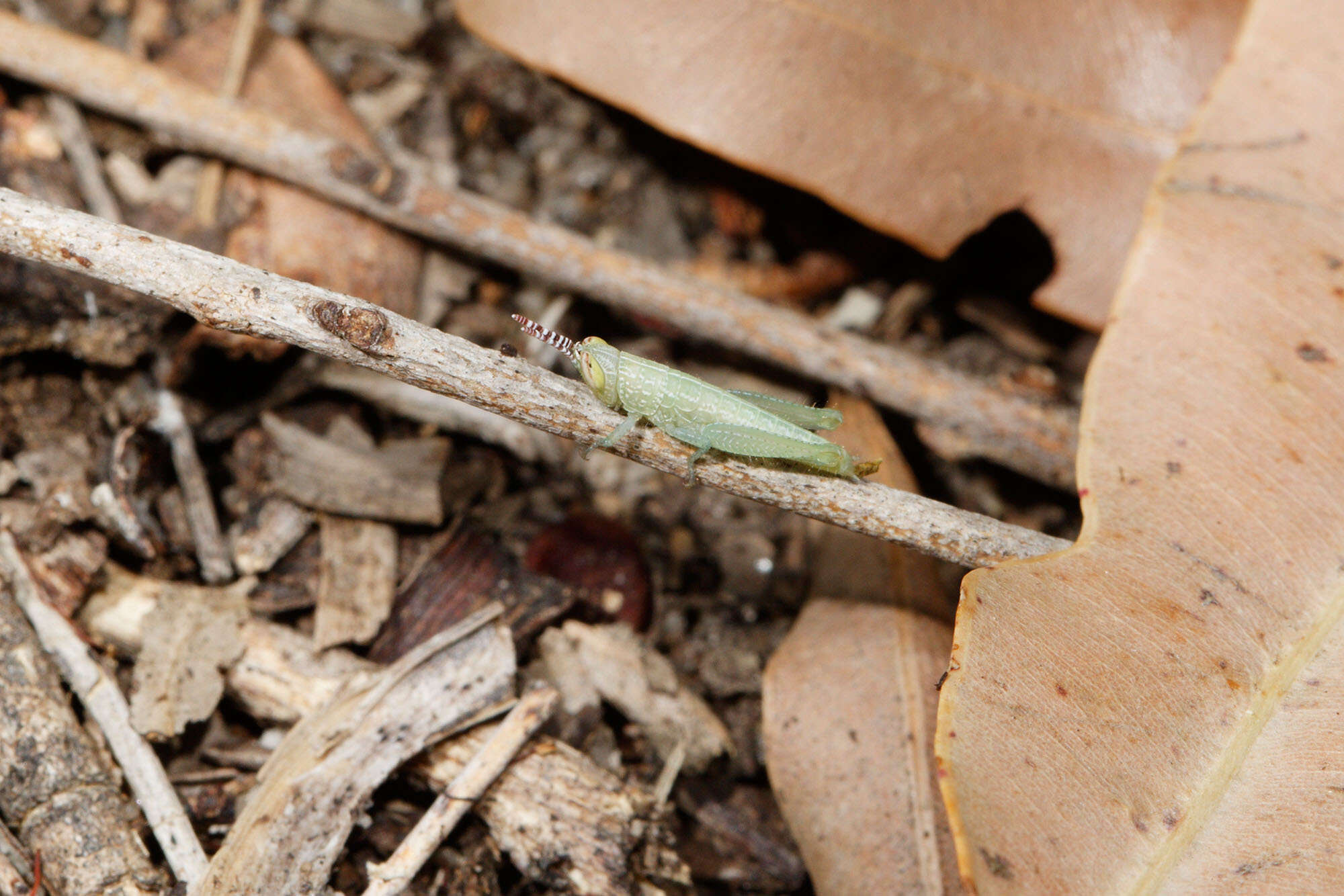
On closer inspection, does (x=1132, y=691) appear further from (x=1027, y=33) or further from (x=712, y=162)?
(x=712, y=162)

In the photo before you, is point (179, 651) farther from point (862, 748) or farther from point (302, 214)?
point (862, 748)

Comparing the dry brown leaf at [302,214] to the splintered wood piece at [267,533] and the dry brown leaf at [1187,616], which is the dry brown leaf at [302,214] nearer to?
the splintered wood piece at [267,533]

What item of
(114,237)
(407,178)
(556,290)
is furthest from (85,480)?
(556,290)

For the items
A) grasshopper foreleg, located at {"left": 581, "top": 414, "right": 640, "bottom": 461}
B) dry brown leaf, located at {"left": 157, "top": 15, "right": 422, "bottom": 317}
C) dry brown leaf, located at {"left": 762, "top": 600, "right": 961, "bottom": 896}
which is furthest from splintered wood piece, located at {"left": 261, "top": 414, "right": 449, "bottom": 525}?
dry brown leaf, located at {"left": 762, "top": 600, "right": 961, "bottom": 896}

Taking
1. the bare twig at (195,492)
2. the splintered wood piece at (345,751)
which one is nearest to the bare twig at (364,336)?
the splintered wood piece at (345,751)

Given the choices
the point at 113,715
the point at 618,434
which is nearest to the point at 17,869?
the point at 113,715

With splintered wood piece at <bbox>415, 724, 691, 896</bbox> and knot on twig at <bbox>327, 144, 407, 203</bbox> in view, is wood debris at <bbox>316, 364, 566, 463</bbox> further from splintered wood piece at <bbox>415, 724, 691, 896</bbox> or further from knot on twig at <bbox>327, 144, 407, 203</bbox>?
splintered wood piece at <bbox>415, 724, 691, 896</bbox>
